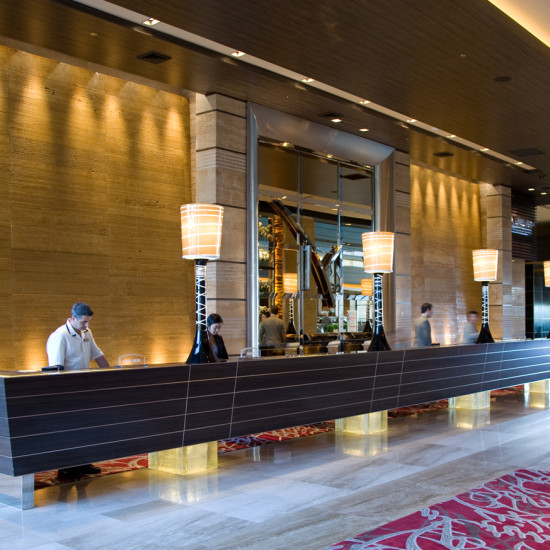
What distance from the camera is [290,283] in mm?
10711

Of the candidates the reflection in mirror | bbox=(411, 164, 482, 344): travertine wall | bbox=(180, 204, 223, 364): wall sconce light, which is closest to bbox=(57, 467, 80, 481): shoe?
bbox=(180, 204, 223, 364): wall sconce light

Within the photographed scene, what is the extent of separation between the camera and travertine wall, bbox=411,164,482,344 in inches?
604

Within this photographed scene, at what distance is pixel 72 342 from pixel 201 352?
1.08 m

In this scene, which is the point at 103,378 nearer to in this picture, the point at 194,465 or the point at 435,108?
the point at 194,465

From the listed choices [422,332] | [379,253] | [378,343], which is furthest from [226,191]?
[422,332]

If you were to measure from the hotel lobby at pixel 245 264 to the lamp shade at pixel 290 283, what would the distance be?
0.12 feet

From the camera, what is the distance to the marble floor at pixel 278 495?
436cm

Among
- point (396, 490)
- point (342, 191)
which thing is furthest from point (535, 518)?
point (342, 191)

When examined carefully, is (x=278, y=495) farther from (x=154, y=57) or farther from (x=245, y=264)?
(x=154, y=57)

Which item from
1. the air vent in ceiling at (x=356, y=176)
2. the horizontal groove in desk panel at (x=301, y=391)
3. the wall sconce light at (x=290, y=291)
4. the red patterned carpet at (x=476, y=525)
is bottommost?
the red patterned carpet at (x=476, y=525)

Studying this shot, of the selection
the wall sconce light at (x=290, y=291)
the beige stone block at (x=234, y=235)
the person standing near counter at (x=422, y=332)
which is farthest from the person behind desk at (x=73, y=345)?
the person standing near counter at (x=422, y=332)

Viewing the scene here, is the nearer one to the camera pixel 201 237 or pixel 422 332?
pixel 201 237

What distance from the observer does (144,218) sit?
32.1 ft

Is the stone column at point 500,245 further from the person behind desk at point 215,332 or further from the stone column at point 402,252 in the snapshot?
the person behind desk at point 215,332
